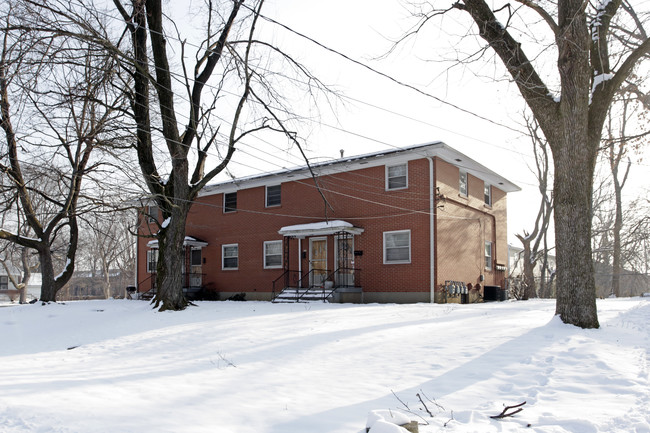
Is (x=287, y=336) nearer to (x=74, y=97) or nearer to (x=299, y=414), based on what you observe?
(x=299, y=414)

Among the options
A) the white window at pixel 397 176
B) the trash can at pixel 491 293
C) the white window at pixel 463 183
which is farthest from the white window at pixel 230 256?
the trash can at pixel 491 293

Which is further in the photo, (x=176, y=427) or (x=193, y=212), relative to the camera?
(x=193, y=212)

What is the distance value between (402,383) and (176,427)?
2743mm

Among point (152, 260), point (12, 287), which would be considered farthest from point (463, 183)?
point (12, 287)

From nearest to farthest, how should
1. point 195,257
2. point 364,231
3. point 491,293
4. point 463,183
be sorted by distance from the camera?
1. point 364,231
2. point 463,183
3. point 491,293
4. point 195,257

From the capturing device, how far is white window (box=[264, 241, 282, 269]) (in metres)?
21.9

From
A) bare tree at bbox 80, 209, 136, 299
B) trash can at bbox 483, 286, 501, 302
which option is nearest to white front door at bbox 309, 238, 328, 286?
trash can at bbox 483, 286, 501, 302

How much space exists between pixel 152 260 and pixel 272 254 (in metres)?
8.47

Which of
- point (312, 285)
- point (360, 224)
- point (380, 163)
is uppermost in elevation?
point (380, 163)

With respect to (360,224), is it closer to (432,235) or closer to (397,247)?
(397,247)

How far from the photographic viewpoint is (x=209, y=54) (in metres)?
15.3

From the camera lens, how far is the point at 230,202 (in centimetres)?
2436

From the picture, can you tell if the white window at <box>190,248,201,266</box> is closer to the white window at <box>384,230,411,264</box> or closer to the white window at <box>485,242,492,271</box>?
the white window at <box>384,230,411,264</box>

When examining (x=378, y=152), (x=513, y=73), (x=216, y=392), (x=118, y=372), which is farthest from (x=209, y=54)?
(x=216, y=392)
